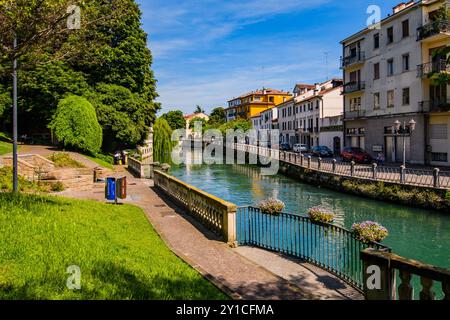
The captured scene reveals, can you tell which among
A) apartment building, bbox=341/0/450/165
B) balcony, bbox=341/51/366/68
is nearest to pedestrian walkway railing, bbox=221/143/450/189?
apartment building, bbox=341/0/450/165

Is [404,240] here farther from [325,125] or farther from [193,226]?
[325,125]

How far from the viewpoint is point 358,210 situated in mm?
22016

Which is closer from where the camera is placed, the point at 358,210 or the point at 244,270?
the point at 244,270

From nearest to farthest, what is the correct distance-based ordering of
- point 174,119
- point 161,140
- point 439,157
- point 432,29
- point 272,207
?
1. point 272,207
2. point 432,29
3. point 439,157
4. point 161,140
5. point 174,119

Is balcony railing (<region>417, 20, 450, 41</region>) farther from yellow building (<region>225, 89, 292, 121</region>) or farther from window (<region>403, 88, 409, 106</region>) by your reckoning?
yellow building (<region>225, 89, 292, 121</region>)

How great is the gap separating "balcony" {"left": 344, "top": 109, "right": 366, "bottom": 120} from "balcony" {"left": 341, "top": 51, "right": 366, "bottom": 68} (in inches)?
204

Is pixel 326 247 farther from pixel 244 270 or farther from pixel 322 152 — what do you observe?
pixel 322 152

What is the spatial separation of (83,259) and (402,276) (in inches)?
207

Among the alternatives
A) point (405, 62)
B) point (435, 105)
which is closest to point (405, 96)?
point (405, 62)

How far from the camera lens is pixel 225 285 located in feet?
24.1

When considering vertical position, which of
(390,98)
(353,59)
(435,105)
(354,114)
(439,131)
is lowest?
(439,131)

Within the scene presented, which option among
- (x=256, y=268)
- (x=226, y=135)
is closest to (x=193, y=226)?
(x=256, y=268)

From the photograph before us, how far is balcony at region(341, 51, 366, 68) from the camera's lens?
4110cm

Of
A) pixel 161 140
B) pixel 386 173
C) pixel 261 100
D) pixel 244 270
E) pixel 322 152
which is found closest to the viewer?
pixel 244 270
